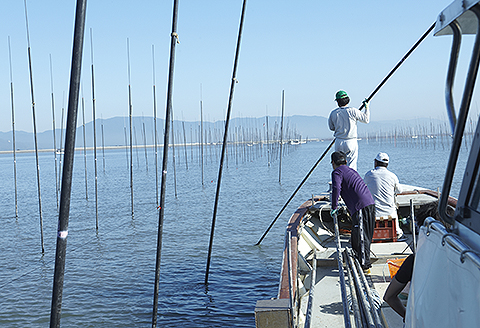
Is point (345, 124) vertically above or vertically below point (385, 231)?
above

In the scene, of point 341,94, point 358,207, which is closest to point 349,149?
point 341,94

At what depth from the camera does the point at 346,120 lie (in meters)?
7.42

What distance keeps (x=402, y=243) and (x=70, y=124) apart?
5566 mm

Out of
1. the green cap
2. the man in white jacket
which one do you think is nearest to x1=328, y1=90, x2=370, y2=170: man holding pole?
the green cap

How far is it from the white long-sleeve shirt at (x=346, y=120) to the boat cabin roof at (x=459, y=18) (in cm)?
513

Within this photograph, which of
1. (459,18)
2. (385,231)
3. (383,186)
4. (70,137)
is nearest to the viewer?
(459,18)

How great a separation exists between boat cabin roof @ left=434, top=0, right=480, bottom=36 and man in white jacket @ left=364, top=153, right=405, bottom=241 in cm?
444

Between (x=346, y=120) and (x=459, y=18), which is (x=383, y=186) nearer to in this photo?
(x=346, y=120)

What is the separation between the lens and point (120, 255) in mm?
14133

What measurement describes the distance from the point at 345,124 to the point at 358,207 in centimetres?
206

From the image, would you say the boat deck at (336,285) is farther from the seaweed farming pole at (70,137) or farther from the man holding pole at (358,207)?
the seaweed farming pole at (70,137)

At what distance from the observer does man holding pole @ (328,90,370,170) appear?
7.36m

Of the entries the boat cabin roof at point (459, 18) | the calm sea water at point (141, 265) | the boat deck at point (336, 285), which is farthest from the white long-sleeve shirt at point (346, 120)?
the boat cabin roof at point (459, 18)

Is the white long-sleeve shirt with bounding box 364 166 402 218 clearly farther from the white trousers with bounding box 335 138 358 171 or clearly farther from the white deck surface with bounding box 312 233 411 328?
the white trousers with bounding box 335 138 358 171
